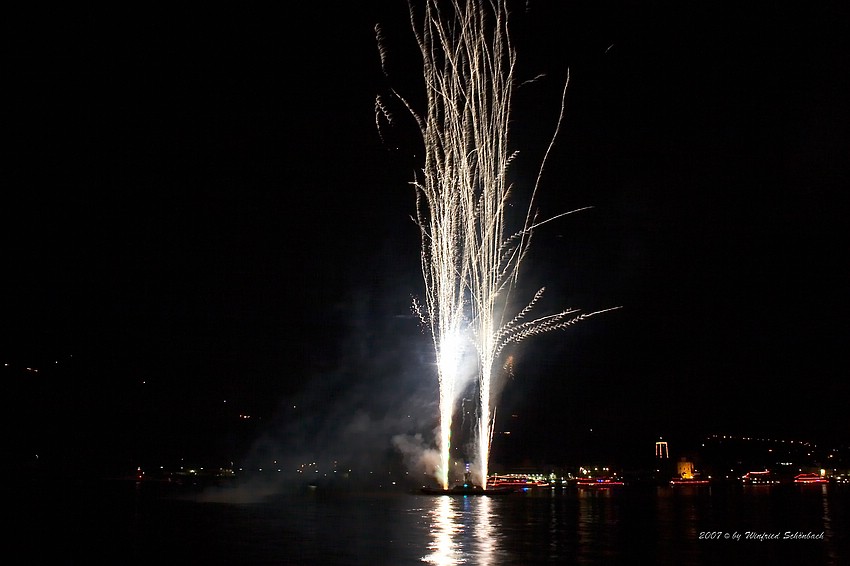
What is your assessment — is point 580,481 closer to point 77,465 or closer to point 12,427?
point 77,465

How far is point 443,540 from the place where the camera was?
1552 cm

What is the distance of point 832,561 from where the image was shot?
12898 millimetres

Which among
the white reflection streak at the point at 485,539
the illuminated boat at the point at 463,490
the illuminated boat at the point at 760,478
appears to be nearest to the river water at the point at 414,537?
the white reflection streak at the point at 485,539

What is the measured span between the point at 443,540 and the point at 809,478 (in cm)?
11177

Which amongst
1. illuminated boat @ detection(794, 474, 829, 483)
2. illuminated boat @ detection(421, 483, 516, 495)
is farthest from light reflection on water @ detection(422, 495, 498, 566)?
illuminated boat @ detection(794, 474, 829, 483)

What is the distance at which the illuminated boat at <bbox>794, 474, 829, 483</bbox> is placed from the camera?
107231mm

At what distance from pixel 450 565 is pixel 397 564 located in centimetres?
81

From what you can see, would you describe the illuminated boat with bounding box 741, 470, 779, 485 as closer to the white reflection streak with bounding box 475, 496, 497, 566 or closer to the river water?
the river water

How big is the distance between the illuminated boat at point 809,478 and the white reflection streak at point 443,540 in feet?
323

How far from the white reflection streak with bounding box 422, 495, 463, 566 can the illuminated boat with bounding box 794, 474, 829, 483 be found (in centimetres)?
9841

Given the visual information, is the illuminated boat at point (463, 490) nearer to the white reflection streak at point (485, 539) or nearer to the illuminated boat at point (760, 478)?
the white reflection streak at point (485, 539)

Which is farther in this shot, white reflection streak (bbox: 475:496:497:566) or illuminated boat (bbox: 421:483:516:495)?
illuminated boat (bbox: 421:483:516:495)

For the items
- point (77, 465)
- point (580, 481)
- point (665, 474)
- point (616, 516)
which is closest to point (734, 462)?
point (665, 474)

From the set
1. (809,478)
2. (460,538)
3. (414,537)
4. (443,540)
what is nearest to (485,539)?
(460,538)
